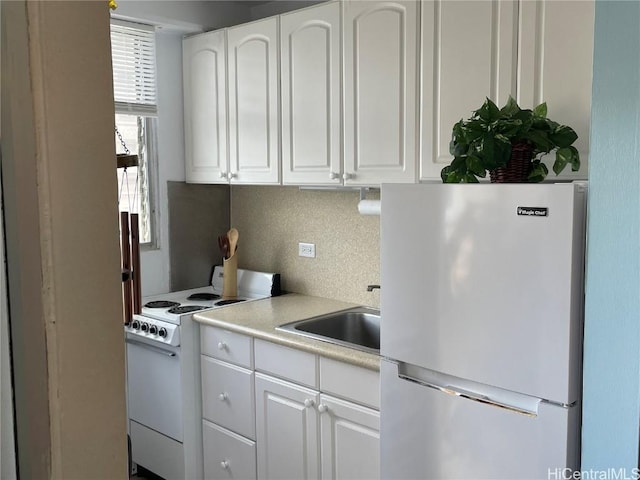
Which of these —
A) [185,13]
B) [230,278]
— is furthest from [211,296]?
[185,13]

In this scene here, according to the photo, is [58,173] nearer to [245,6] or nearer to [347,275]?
[347,275]

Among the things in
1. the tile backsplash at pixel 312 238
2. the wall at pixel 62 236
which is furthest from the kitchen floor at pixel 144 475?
the wall at pixel 62 236

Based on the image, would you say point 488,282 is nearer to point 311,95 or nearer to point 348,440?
point 348,440

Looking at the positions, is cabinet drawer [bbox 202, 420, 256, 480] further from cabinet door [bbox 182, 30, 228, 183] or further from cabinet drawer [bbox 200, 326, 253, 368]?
cabinet door [bbox 182, 30, 228, 183]

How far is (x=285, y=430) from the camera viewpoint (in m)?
2.59

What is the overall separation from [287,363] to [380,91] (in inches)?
45.6

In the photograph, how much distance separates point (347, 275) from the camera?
10.3ft

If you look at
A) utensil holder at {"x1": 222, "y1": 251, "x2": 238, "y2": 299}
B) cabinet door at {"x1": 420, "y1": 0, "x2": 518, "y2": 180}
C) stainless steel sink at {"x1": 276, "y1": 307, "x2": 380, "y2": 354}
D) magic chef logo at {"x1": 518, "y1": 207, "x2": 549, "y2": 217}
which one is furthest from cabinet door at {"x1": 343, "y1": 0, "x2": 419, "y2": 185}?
utensil holder at {"x1": 222, "y1": 251, "x2": 238, "y2": 299}

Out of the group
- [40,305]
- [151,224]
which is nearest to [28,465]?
[40,305]

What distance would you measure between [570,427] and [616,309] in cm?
34

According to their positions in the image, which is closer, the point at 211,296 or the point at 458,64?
the point at 458,64

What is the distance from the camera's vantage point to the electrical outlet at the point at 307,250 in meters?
3.27

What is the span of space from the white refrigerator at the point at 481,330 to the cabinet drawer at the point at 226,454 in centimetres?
87

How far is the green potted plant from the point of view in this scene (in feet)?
5.79
